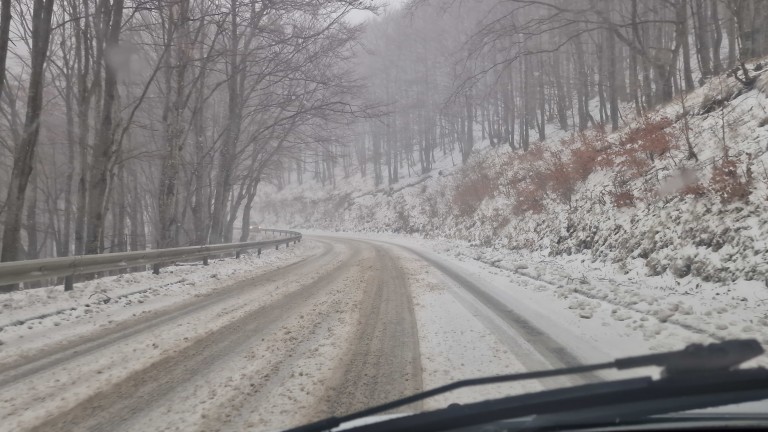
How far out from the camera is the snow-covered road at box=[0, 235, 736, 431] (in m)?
3.74

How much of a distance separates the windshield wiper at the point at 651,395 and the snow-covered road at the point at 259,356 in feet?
4.20

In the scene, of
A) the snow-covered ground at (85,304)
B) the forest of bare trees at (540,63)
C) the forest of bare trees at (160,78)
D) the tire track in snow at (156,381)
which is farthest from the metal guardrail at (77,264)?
the forest of bare trees at (540,63)

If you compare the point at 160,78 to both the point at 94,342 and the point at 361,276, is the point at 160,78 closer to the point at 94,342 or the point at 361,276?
the point at 361,276

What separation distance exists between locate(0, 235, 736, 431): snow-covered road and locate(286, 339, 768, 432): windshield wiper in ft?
4.20

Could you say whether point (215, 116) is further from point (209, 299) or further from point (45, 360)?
point (45, 360)

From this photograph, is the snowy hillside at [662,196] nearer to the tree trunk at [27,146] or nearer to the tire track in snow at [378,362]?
the tire track in snow at [378,362]

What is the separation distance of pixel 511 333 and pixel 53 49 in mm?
21455

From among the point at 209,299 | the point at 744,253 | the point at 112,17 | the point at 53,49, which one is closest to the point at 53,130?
the point at 53,49

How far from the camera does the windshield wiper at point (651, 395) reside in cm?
233

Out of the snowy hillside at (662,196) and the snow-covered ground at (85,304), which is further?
the snowy hillside at (662,196)

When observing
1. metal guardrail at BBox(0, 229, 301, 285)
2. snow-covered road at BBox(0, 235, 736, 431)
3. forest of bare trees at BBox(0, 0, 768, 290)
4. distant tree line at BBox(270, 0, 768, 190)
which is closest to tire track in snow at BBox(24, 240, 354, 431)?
snow-covered road at BBox(0, 235, 736, 431)

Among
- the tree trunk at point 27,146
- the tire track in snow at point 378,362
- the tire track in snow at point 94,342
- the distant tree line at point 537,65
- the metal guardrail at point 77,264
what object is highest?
the distant tree line at point 537,65

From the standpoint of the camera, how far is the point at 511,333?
591 centimetres

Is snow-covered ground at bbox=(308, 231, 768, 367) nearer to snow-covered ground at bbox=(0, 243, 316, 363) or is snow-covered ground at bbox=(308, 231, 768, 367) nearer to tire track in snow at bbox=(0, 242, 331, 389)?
tire track in snow at bbox=(0, 242, 331, 389)
